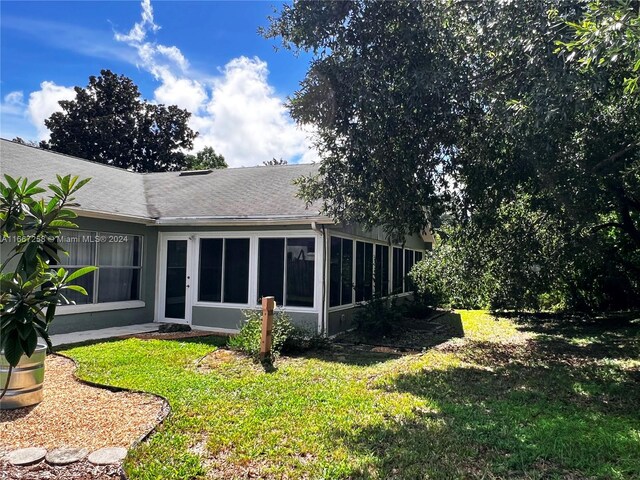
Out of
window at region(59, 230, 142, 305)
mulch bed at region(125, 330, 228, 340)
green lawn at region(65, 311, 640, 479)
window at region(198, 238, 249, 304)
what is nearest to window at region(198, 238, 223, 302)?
window at region(198, 238, 249, 304)

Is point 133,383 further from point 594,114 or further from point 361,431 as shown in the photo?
point 594,114

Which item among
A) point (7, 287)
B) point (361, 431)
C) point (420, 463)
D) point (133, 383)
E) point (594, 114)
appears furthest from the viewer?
point (594, 114)

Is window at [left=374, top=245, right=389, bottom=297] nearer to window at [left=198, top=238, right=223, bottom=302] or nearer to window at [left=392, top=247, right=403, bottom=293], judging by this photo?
window at [left=392, top=247, right=403, bottom=293]

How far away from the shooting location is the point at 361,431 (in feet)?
14.6

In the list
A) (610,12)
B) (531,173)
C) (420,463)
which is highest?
(610,12)

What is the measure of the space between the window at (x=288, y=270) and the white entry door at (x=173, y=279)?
219cm

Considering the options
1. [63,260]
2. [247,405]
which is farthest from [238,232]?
[247,405]

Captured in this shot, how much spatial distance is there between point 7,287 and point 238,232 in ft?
25.5

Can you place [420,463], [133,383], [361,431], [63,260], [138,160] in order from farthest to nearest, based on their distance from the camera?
[138,160] → [63,260] → [133,383] → [361,431] → [420,463]

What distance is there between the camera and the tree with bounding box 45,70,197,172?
95.7ft

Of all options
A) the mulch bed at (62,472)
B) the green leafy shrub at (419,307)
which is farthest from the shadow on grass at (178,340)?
the green leafy shrub at (419,307)

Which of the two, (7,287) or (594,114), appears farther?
(594,114)

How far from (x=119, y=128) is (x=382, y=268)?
2418 centimetres

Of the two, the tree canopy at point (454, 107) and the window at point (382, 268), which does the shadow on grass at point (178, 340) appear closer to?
the tree canopy at point (454, 107)
